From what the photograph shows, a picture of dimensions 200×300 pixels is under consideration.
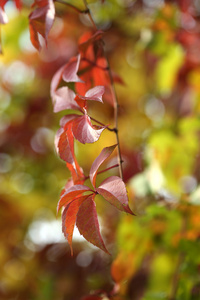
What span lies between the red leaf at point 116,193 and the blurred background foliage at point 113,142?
46cm

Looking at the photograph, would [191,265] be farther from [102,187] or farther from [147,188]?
[102,187]

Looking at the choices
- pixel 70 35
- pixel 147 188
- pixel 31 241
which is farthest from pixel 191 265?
pixel 70 35

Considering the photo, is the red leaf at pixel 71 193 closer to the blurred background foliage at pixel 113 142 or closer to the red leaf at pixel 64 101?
the red leaf at pixel 64 101

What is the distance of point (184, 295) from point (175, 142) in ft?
2.21

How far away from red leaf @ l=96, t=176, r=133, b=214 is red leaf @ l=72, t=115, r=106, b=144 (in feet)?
0.19

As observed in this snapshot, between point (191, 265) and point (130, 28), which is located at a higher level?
point (130, 28)

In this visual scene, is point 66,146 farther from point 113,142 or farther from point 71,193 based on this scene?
point 113,142

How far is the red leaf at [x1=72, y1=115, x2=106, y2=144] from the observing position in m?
0.48

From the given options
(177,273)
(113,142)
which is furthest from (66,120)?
(113,142)

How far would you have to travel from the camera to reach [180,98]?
198 centimetres

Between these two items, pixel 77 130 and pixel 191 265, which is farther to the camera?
pixel 191 265

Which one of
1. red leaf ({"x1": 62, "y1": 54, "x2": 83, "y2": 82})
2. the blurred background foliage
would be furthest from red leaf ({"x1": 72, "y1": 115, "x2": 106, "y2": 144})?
the blurred background foliage

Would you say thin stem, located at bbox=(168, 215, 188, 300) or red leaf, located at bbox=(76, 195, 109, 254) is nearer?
red leaf, located at bbox=(76, 195, 109, 254)

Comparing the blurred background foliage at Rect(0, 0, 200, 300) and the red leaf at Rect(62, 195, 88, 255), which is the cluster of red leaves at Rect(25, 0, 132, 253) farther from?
the blurred background foliage at Rect(0, 0, 200, 300)
